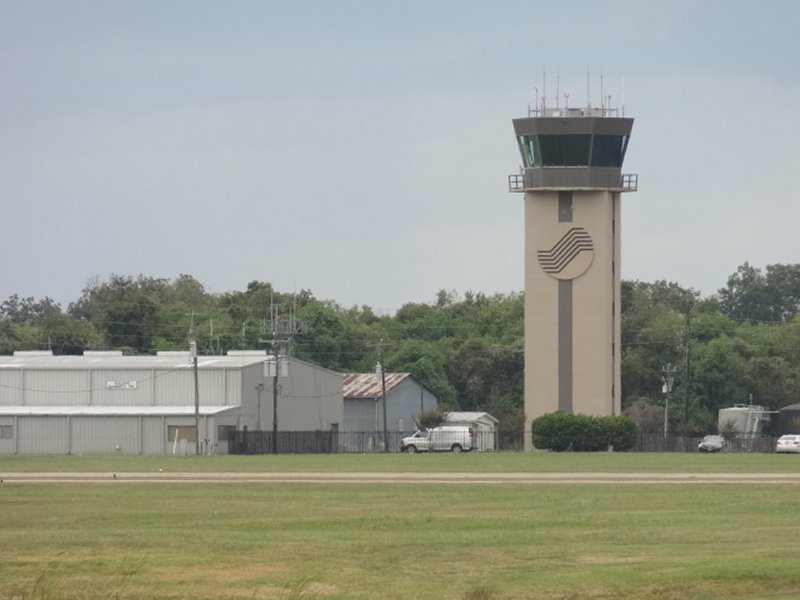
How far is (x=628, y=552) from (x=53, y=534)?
13.9 metres

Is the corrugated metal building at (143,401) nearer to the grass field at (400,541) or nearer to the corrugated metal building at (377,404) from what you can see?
the corrugated metal building at (377,404)

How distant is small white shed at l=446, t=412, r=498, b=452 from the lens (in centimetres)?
12425

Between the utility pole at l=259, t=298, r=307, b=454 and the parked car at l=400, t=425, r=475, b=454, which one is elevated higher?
the utility pole at l=259, t=298, r=307, b=454

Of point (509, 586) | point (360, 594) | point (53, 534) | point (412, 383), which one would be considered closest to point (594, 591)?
point (509, 586)

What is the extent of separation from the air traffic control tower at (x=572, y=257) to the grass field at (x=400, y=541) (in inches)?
2517

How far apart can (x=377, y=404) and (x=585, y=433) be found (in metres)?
36.8

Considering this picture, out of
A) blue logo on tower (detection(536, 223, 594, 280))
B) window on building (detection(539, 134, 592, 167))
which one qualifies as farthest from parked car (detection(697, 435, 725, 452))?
window on building (detection(539, 134, 592, 167))

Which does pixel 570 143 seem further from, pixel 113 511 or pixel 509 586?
pixel 509 586

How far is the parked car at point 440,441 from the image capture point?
116 m

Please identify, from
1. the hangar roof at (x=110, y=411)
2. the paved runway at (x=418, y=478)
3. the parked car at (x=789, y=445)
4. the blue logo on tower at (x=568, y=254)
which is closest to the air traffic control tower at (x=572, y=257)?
the blue logo on tower at (x=568, y=254)

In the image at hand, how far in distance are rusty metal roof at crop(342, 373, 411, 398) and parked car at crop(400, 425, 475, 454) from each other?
2683 centimetres

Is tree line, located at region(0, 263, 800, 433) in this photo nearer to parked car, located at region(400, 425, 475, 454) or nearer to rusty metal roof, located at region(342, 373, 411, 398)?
rusty metal roof, located at region(342, 373, 411, 398)

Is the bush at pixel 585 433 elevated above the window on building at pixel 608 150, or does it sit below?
below

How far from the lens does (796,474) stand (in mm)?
66562
